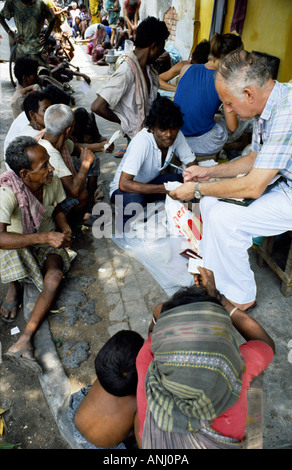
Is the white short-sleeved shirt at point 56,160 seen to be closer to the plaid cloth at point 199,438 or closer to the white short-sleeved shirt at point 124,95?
the white short-sleeved shirt at point 124,95

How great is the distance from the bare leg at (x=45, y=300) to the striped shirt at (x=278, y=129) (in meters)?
1.64

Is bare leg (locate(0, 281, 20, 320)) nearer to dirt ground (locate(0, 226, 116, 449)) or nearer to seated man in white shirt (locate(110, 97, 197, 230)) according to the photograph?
dirt ground (locate(0, 226, 116, 449))

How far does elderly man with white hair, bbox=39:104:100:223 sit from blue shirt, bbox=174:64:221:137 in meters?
1.08

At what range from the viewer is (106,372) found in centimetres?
159

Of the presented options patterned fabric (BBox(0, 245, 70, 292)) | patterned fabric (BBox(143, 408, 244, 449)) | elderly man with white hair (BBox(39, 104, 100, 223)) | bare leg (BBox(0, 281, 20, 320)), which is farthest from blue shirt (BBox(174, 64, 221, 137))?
patterned fabric (BBox(143, 408, 244, 449))

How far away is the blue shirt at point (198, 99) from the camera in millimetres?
3449

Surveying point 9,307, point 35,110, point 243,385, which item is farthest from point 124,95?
point 243,385

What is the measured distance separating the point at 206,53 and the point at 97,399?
400 centimetres

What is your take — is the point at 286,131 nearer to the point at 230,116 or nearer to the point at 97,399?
the point at 230,116

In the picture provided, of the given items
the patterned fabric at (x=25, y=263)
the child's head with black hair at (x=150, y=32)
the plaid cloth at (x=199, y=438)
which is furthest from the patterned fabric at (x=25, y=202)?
the child's head with black hair at (x=150, y=32)

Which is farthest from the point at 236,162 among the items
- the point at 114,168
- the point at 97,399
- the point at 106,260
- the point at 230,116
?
the point at 114,168

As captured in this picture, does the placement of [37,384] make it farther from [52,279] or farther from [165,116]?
[165,116]

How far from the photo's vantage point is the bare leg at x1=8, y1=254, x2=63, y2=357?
7.74 feet

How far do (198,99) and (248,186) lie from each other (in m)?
1.62
